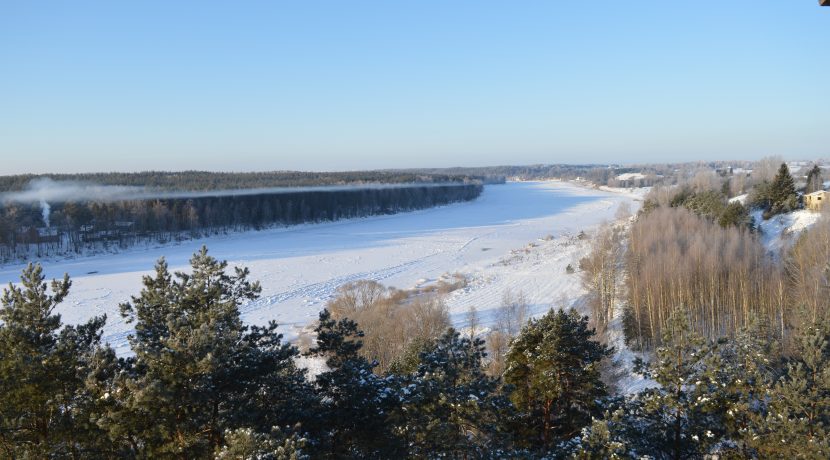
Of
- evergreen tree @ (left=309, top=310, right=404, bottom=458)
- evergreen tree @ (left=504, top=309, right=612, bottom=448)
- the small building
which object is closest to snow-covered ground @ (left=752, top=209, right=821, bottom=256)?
the small building

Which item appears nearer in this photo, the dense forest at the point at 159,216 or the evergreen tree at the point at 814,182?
the evergreen tree at the point at 814,182

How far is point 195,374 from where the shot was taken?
20.2 feet

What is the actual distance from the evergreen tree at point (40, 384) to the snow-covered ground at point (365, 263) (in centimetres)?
1534

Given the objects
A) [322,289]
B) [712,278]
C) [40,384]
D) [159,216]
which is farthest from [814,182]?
[159,216]

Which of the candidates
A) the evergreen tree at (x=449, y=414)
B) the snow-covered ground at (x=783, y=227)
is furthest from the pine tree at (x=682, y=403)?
the snow-covered ground at (x=783, y=227)

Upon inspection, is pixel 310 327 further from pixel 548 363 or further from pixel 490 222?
pixel 490 222

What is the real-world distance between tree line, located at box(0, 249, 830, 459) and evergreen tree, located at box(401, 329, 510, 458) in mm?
23

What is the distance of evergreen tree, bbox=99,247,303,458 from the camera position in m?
5.95

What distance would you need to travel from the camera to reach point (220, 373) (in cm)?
660

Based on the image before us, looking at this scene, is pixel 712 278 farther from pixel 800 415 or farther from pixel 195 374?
pixel 195 374

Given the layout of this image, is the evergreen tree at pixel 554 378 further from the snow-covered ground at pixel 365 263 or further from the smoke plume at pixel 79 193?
the smoke plume at pixel 79 193

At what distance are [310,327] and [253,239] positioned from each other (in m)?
43.0

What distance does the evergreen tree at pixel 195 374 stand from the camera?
5.95 metres

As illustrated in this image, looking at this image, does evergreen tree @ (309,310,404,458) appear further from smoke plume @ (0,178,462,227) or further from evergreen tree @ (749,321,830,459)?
smoke plume @ (0,178,462,227)
